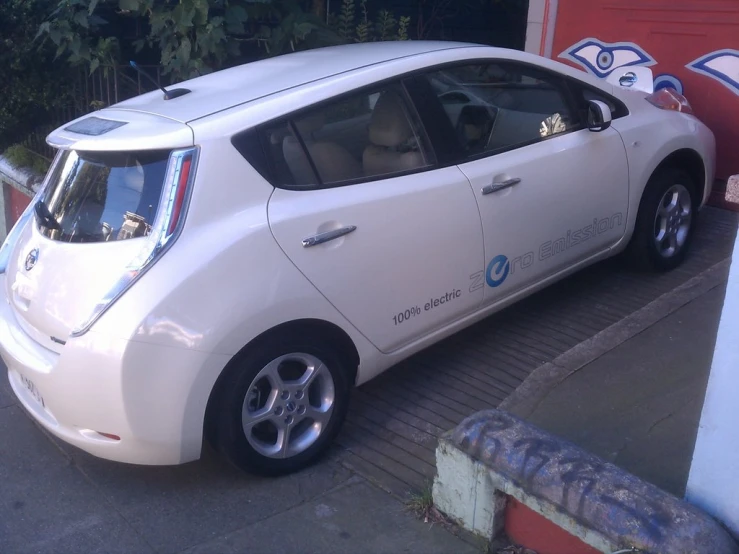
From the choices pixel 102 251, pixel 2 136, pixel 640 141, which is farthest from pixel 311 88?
pixel 2 136

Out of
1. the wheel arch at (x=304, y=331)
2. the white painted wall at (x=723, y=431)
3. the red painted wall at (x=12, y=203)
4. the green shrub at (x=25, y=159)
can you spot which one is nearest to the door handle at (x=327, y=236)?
the wheel arch at (x=304, y=331)

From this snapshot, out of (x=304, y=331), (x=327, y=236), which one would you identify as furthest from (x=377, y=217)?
(x=304, y=331)

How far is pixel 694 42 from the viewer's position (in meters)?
6.75

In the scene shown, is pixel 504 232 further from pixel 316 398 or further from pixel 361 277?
pixel 316 398

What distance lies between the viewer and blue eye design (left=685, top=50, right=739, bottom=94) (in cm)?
649

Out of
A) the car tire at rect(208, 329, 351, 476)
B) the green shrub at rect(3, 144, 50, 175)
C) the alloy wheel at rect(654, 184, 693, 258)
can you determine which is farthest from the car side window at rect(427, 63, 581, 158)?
the green shrub at rect(3, 144, 50, 175)

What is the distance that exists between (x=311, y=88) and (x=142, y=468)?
6.48ft

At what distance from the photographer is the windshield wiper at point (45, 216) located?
12.0ft

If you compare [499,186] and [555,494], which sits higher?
[499,186]

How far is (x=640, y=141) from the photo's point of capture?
510cm

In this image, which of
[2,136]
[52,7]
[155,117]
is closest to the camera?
[155,117]

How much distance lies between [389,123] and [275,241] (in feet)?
3.22

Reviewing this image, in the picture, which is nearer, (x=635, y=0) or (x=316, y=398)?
(x=316, y=398)

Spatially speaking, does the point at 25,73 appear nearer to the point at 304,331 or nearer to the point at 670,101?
the point at 304,331
